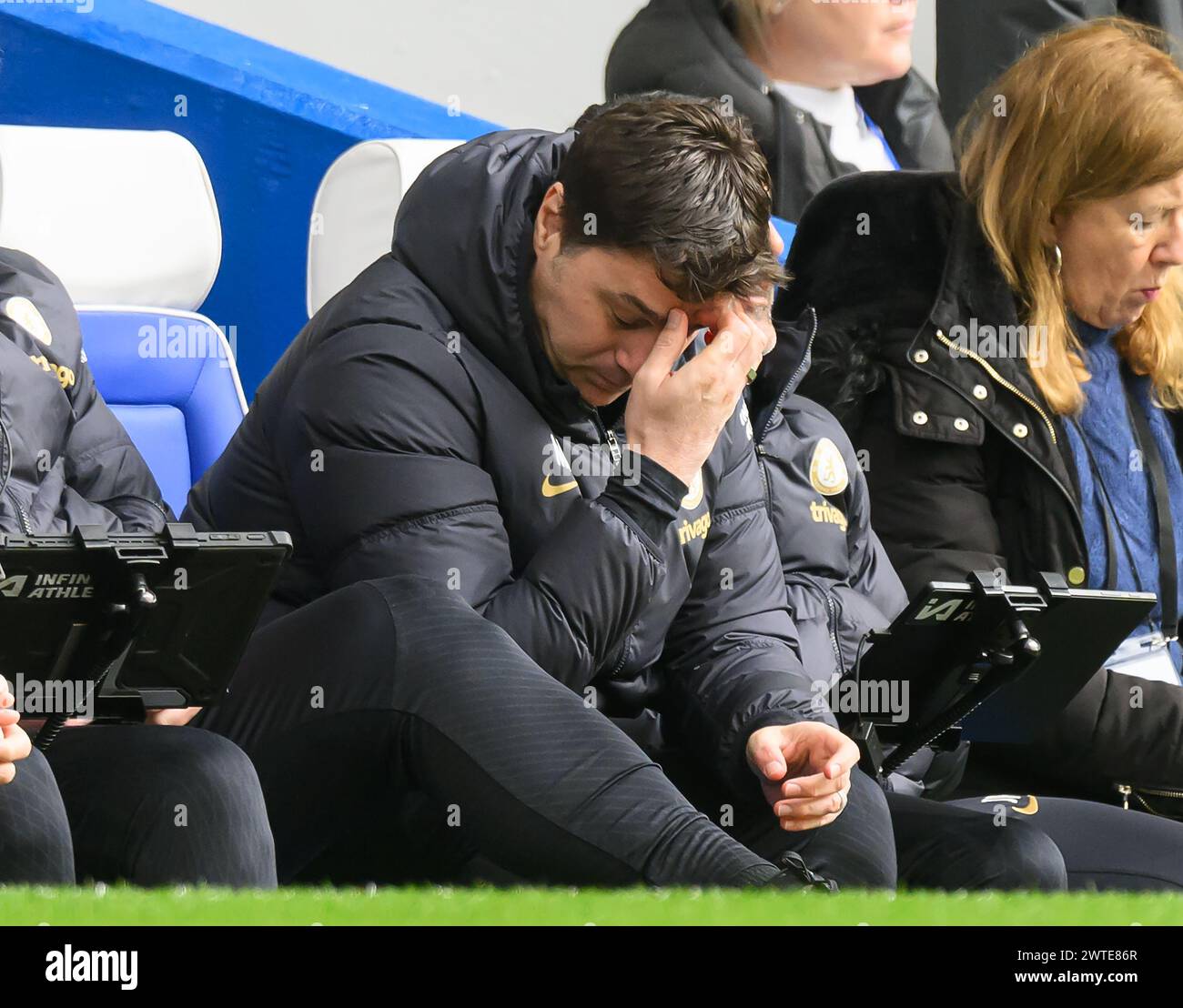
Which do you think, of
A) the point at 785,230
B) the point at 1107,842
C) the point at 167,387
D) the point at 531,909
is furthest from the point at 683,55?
the point at 531,909

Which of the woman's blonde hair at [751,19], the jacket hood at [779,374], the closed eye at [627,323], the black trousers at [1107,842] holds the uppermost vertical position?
the woman's blonde hair at [751,19]

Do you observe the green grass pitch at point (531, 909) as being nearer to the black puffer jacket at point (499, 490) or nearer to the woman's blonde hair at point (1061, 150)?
the black puffer jacket at point (499, 490)

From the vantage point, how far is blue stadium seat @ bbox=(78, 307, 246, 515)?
97.2 inches

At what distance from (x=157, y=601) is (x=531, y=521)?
48cm

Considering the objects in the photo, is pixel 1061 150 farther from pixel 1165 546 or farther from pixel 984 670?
pixel 984 670

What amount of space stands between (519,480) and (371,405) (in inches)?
6.1

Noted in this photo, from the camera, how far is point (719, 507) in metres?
1.94

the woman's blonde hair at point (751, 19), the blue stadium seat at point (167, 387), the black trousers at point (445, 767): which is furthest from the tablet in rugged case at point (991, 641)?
the woman's blonde hair at point (751, 19)

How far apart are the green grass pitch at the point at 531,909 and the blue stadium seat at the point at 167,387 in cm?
137

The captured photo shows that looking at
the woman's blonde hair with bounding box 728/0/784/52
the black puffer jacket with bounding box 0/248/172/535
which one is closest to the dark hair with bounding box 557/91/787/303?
the black puffer jacket with bounding box 0/248/172/535

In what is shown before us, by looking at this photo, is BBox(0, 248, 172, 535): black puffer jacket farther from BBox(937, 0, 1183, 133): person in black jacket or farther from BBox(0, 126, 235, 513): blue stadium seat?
BBox(937, 0, 1183, 133): person in black jacket

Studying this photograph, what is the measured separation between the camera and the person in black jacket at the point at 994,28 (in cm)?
338

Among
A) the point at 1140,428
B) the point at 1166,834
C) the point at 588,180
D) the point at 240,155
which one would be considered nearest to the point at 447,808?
the point at 588,180

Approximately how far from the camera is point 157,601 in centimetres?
140
